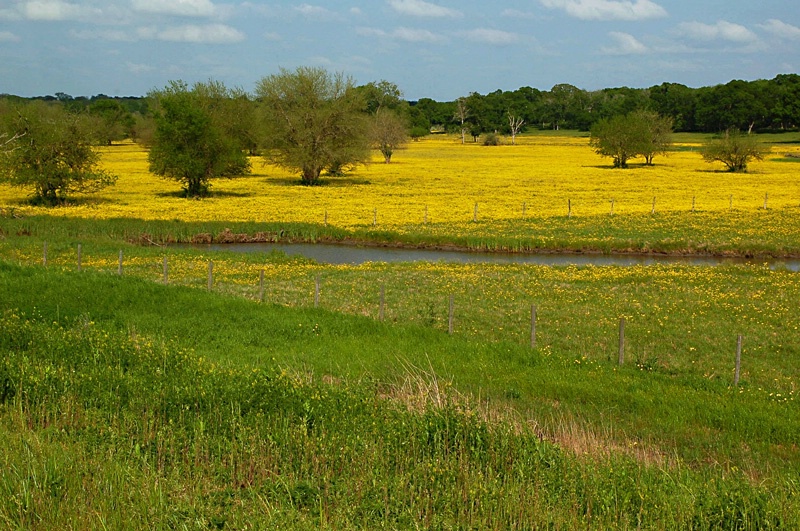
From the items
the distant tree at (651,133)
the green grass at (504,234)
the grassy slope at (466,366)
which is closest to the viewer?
the grassy slope at (466,366)

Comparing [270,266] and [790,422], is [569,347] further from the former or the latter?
[270,266]

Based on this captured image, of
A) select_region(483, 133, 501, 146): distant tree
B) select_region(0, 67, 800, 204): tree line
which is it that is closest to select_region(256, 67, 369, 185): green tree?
select_region(0, 67, 800, 204): tree line

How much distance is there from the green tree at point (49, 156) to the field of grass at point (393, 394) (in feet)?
39.3

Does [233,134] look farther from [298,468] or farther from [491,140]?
[298,468]

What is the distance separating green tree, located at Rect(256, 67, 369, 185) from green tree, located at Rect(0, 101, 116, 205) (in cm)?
1837

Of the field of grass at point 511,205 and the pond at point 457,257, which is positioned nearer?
the pond at point 457,257

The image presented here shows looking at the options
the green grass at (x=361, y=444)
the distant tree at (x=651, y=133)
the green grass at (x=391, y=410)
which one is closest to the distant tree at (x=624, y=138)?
the distant tree at (x=651, y=133)

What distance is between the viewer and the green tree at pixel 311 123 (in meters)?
65.8

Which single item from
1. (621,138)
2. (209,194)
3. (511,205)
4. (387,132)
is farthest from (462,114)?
(511,205)

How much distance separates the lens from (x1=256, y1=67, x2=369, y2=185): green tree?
65812 millimetres

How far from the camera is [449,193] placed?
5959 centimetres

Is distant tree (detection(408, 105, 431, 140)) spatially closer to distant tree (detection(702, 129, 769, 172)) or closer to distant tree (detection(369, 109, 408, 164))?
distant tree (detection(369, 109, 408, 164))

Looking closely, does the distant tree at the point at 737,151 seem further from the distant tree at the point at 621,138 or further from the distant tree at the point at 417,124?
the distant tree at the point at 417,124

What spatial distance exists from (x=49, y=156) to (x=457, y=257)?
2768cm
